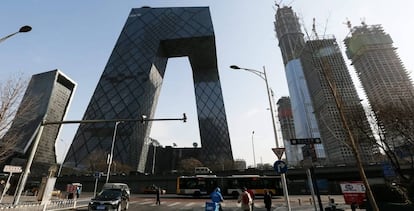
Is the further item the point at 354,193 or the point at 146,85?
the point at 146,85

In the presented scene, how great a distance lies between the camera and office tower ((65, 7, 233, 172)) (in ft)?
231

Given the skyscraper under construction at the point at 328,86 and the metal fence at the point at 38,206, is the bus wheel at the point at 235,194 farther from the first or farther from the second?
the metal fence at the point at 38,206

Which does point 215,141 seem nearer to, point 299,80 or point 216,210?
point 216,210

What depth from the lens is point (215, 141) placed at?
4082 inches

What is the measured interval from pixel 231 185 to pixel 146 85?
57917mm

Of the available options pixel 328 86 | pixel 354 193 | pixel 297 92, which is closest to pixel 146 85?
pixel 354 193

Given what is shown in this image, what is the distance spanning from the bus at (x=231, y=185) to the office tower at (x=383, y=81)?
49.0ft

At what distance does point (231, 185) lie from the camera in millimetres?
32062

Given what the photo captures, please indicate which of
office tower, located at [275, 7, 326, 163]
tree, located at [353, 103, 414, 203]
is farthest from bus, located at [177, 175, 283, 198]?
office tower, located at [275, 7, 326, 163]

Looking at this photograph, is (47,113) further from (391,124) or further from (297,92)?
(297,92)

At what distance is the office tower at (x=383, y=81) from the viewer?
1892 centimetres

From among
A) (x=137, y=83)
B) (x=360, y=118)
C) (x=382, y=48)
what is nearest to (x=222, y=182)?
(x=360, y=118)

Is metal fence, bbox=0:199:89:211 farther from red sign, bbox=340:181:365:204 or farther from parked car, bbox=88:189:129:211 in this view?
red sign, bbox=340:181:365:204

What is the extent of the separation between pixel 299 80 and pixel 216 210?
190961mm
